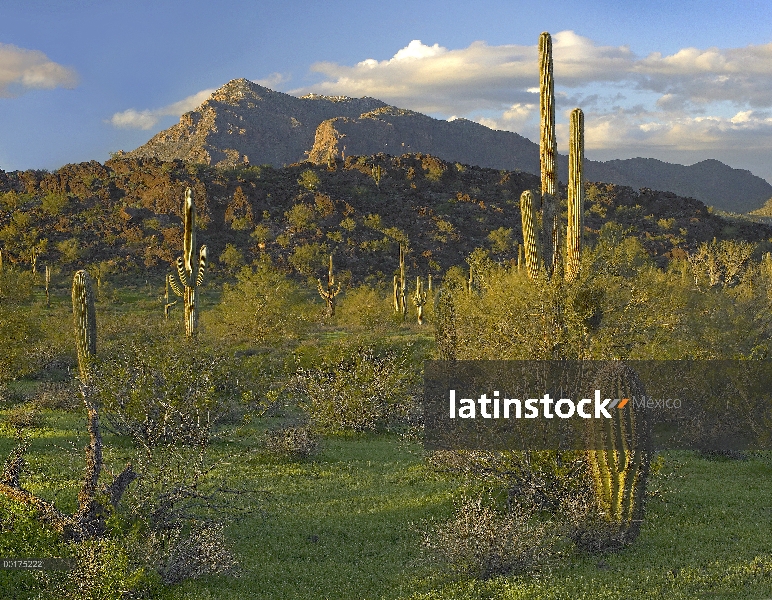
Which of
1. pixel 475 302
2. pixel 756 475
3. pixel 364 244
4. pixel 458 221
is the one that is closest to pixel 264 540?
pixel 475 302

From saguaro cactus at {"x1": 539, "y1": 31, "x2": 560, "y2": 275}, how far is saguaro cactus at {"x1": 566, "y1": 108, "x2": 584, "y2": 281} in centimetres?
30

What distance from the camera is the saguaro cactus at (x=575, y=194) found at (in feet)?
35.4

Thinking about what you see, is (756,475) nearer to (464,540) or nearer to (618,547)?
(618,547)

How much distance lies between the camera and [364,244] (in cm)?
6262

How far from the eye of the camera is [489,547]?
7.66m

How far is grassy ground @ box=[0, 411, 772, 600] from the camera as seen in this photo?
7.25m

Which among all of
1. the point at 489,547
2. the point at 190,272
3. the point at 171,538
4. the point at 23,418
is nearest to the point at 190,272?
the point at 190,272

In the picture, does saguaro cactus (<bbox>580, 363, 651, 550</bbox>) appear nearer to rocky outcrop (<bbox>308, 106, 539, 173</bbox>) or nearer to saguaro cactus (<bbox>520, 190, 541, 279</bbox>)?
saguaro cactus (<bbox>520, 190, 541, 279</bbox>)

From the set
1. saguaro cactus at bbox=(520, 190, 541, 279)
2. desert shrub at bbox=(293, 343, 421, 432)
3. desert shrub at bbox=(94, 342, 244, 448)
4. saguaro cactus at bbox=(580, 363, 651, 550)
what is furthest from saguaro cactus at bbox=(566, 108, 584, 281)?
desert shrub at bbox=(293, 343, 421, 432)

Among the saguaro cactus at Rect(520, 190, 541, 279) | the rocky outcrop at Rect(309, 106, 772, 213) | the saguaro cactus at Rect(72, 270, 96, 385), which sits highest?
the rocky outcrop at Rect(309, 106, 772, 213)

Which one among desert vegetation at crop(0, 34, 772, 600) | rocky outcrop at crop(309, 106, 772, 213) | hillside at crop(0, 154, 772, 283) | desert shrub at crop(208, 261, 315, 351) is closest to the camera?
desert vegetation at crop(0, 34, 772, 600)

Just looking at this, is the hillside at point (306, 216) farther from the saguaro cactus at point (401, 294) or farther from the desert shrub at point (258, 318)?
the desert shrub at point (258, 318)

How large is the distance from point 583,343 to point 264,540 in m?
5.25

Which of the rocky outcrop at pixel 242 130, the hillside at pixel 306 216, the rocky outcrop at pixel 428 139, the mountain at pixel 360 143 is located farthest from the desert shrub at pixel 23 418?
the rocky outcrop at pixel 428 139
